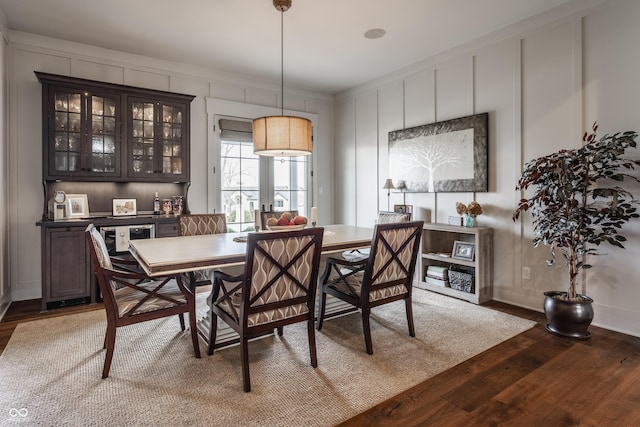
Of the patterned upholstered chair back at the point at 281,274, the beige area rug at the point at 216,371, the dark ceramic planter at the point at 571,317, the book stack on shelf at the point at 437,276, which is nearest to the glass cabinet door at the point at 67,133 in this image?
the beige area rug at the point at 216,371

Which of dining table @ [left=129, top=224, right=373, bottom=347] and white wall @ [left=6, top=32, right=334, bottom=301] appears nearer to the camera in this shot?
dining table @ [left=129, top=224, right=373, bottom=347]

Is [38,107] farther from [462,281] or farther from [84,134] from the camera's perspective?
[462,281]

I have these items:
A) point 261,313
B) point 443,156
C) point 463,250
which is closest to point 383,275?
point 261,313

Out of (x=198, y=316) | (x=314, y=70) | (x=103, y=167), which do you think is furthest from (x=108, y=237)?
(x=314, y=70)

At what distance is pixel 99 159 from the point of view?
3822mm

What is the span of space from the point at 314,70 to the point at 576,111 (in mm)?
3022

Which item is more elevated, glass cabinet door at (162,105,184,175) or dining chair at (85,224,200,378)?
glass cabinet door at (162,105,184,175)

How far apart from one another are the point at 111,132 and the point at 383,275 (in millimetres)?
3314

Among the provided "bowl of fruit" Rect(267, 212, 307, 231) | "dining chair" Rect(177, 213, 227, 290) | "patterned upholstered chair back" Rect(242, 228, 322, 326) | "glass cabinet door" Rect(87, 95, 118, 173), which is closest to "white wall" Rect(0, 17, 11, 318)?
"glass cabinet door" Rect(87, 95, 118, 173)

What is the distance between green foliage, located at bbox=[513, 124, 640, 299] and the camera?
264 centimetres

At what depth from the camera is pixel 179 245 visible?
2547 mm

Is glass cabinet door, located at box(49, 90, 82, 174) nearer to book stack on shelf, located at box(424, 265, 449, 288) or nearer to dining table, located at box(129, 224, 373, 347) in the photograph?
dining table, located at box(129, 224, 373, 347)

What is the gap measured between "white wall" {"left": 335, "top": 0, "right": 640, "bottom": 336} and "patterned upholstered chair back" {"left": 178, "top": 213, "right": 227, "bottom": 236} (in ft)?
8.00

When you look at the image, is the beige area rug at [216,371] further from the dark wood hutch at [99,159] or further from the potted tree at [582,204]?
the dark wood hutch at [99,159]
